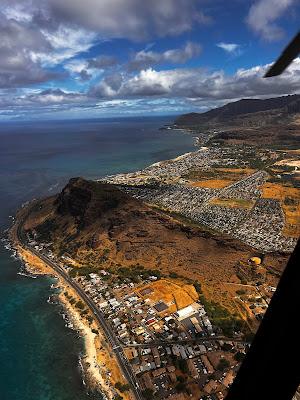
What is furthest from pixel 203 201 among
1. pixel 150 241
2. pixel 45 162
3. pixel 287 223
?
pixel 45 162

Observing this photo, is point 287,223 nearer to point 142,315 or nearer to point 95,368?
point 142,315

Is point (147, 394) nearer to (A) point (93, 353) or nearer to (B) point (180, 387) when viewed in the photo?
(B) point (180, 387)

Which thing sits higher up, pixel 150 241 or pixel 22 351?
pixel 150 241

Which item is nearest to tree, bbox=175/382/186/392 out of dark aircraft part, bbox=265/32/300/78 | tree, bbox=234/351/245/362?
tree, bbox=234/351/245/362

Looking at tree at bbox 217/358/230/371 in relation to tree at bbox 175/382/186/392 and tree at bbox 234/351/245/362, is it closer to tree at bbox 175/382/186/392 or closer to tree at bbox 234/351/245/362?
tree at bbox 234/351/245/362

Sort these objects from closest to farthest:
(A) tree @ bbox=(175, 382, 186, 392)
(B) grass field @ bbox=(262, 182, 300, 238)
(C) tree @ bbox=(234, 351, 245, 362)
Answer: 1. (A) tree @ bbox=(175, 382, 186, 392)
2. (C) tree @ bbox=(234, 351, 245, 362)
3. (B) grass field @ bbox=(262, 182, 300, 238)
